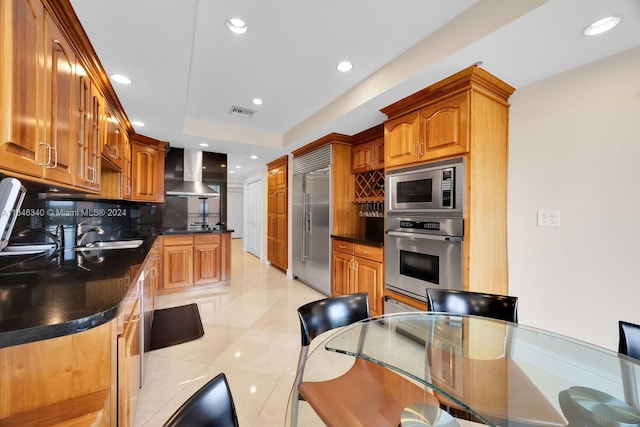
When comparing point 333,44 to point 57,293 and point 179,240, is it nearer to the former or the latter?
point 57,293

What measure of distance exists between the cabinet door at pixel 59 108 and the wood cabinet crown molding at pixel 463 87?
2.39 m

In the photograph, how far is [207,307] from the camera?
3402 mm

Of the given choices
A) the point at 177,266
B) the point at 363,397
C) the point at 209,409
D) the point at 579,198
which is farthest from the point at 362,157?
the point at 209,409

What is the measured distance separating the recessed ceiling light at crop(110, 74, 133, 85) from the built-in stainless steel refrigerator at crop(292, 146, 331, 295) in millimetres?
2402

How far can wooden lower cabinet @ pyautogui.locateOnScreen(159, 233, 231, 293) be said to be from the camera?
3859 mm

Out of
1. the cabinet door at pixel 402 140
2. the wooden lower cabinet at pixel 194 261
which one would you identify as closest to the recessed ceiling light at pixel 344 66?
the cabinet door at pixel 402 140

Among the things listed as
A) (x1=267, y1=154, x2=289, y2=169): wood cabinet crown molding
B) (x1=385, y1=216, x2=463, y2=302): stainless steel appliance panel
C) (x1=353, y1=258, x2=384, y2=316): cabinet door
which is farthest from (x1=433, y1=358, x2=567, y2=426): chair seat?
Result: (x1=267, y1=154, x2=289, y2=169): wood cabinet crown molding

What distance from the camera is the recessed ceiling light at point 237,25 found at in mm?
1788

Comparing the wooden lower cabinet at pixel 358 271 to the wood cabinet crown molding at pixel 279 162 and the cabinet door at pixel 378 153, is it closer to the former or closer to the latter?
the cabinet door at pixel 378 153

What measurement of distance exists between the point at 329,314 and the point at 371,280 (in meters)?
1.66

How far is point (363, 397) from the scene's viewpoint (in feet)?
3.85

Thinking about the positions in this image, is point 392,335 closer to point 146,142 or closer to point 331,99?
point 331,99

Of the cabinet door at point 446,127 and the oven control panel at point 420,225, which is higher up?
the cabinet door at point 446,127

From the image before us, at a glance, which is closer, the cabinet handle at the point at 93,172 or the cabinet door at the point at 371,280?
the cabinet handle at the point at 93,172
